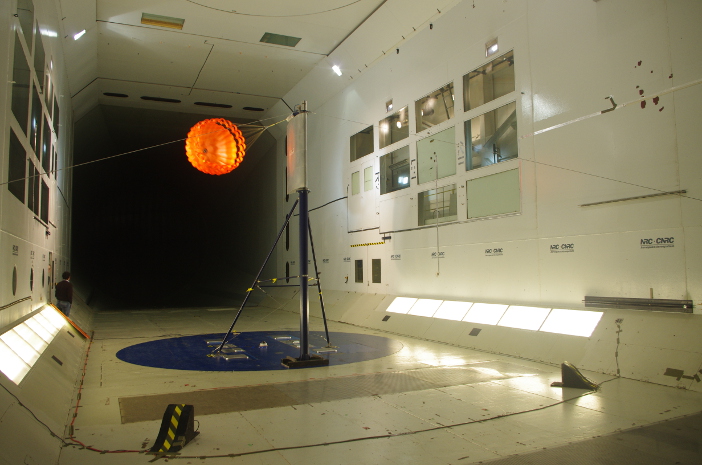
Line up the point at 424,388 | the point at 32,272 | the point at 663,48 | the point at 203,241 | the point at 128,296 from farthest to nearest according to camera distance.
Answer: the point at 203,241, the point at 128,296, the point at 32,272, the point at 663,48, the point at 424,388

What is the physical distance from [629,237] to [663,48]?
2732mm

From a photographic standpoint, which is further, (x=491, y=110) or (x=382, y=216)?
(x=382, y=216)

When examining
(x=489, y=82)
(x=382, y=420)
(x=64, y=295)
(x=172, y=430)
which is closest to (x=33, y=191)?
(x=64, y=295)

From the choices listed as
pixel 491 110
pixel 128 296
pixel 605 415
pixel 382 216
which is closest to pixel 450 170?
pixel 491 110

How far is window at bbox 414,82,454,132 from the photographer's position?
11.0 m

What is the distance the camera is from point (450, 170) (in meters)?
10.9

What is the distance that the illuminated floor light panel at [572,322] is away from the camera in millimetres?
7543

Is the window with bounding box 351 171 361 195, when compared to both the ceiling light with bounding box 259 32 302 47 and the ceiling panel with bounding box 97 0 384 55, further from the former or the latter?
the ceiling light with bounding box 259 32 302 47

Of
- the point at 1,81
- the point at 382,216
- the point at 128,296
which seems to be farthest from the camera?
the point at 128,296

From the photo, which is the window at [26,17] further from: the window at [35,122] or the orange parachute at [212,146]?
the orange parachute at [212,146]

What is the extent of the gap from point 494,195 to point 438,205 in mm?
1841

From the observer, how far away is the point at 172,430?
4000mm

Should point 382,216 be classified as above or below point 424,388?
above

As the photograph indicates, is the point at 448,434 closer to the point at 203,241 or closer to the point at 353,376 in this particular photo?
the point at 353,376
